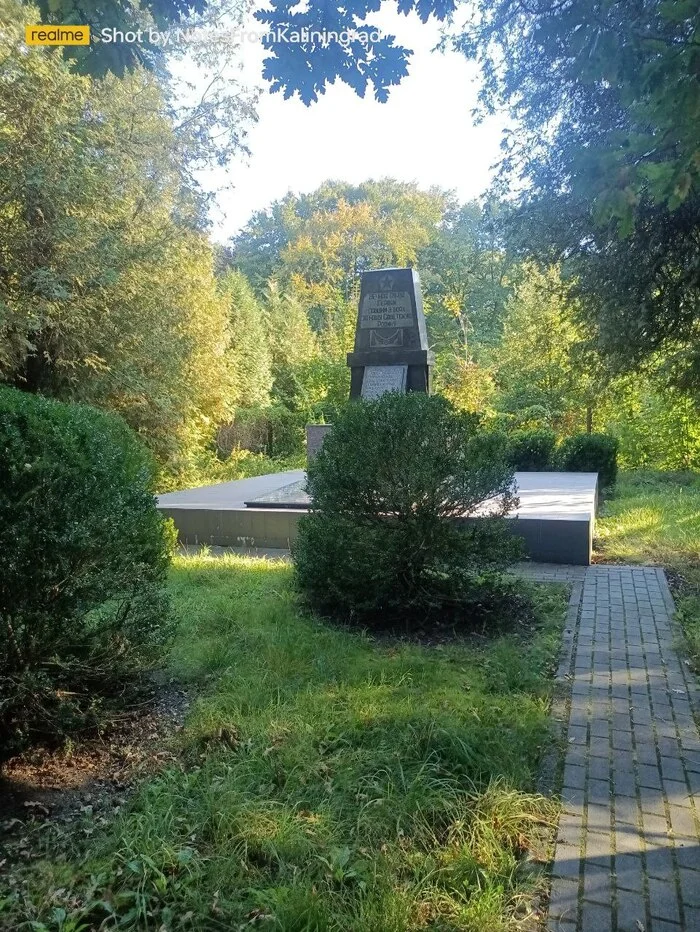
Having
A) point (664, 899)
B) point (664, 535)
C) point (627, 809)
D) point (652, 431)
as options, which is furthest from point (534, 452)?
point (664, 899)

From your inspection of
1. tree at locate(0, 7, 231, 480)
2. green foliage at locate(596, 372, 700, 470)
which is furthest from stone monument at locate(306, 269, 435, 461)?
green foliage at locate(596, 372, 700, 470)

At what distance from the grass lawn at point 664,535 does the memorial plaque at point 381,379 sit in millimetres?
3764

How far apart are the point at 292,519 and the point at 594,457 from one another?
8058 millimetres

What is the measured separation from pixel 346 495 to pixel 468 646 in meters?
1.35

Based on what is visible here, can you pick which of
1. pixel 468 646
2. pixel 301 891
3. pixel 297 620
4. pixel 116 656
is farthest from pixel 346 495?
pixel 301 891

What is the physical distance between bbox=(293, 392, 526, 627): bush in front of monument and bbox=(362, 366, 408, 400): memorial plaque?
5.63 meters

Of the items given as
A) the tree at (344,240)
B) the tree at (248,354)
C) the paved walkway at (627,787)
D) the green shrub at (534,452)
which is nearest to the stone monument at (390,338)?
the green shrub at (534,452)

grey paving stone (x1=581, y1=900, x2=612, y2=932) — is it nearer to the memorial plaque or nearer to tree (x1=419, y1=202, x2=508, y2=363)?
the memorial plaque

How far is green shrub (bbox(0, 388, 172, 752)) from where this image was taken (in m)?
2.59

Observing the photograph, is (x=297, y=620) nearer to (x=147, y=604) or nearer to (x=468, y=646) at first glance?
(x=468, y=646)

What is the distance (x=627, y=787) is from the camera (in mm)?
2646

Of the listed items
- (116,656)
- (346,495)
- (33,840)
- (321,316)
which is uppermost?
(321,316)

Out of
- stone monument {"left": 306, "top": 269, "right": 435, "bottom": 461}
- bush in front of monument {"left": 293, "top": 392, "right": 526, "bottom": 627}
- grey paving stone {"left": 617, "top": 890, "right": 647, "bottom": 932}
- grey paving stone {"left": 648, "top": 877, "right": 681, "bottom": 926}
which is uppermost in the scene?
stone monument {"left": 306, "top": 269, "right": 435, "bottom": 461}

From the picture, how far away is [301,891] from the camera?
1918 mm
